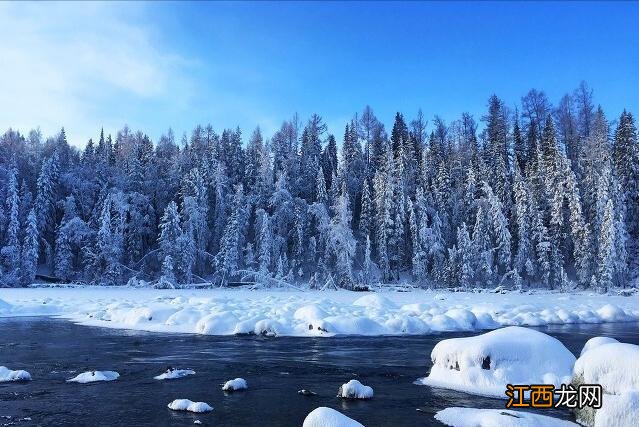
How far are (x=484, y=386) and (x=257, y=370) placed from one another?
19.4ft

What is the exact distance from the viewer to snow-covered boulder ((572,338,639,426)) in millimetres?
8227

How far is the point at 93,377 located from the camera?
1216 cm

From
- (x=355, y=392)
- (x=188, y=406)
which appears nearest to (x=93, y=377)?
(x=188, y=406)

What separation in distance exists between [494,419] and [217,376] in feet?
23.3

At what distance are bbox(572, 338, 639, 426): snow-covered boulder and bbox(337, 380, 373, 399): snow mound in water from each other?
161 inches

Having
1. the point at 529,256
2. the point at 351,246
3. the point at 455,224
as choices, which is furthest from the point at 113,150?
the point at 529,256

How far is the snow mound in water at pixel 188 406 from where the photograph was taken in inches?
382

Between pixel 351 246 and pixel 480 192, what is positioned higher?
pixel 480 192

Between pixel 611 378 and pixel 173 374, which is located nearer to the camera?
pixel 611 378

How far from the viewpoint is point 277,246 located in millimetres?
51969

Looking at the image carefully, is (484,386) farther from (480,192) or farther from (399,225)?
(480,192)

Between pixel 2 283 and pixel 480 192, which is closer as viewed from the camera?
pixel 2 283

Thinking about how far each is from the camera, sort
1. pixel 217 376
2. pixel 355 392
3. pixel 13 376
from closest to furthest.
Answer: pixel 355 392, pixel 13 376, pixel 217 376

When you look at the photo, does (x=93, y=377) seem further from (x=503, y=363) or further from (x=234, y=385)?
(x=503, y=363)
